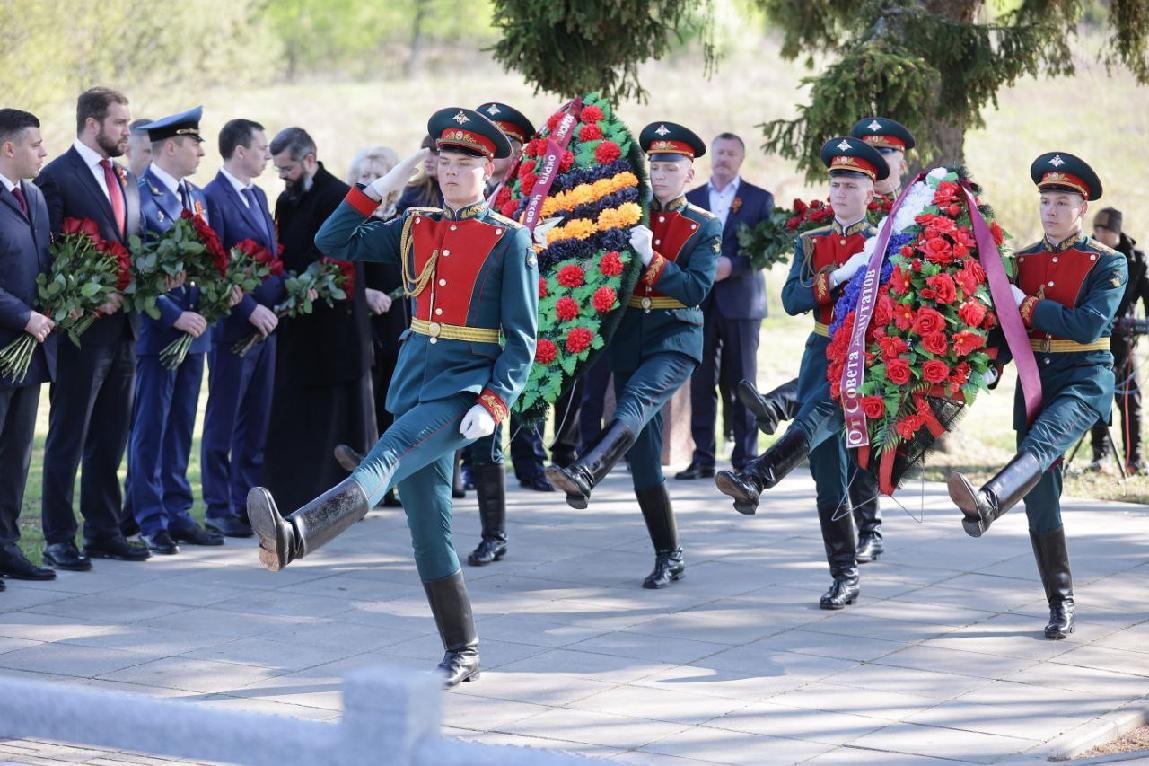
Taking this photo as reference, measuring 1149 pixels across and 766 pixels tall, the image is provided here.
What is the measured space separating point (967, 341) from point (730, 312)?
4.64 m

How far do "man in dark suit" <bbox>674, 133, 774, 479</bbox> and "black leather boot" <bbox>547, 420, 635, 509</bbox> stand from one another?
381 centimetres

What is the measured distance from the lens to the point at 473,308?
21.5ft

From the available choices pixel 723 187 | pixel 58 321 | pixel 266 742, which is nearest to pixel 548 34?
pixel 723 187

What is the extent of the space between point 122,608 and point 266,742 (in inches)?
192

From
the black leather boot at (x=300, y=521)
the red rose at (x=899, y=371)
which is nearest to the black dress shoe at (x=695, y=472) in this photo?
the red rose at (x=899, y=371)

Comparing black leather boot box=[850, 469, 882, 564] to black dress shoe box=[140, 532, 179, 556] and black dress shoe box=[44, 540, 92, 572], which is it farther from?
black dress shoe box=[44, 540, 92, 572]

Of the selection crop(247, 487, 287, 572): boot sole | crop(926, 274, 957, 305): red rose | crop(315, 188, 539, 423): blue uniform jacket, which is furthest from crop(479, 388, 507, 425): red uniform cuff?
crop(926, 274, 957, 305): red rose

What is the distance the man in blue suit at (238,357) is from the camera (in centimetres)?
945

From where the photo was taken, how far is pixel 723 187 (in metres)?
12.0

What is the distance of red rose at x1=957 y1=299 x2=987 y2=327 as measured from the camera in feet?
23.8

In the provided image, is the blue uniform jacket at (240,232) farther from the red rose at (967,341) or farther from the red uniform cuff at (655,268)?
the red rose at (967,341)

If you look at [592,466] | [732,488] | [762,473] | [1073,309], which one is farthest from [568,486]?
[1073,309]

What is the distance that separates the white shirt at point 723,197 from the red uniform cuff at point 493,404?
5684 millimetres

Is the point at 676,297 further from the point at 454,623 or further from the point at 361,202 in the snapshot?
the point at 454,623
